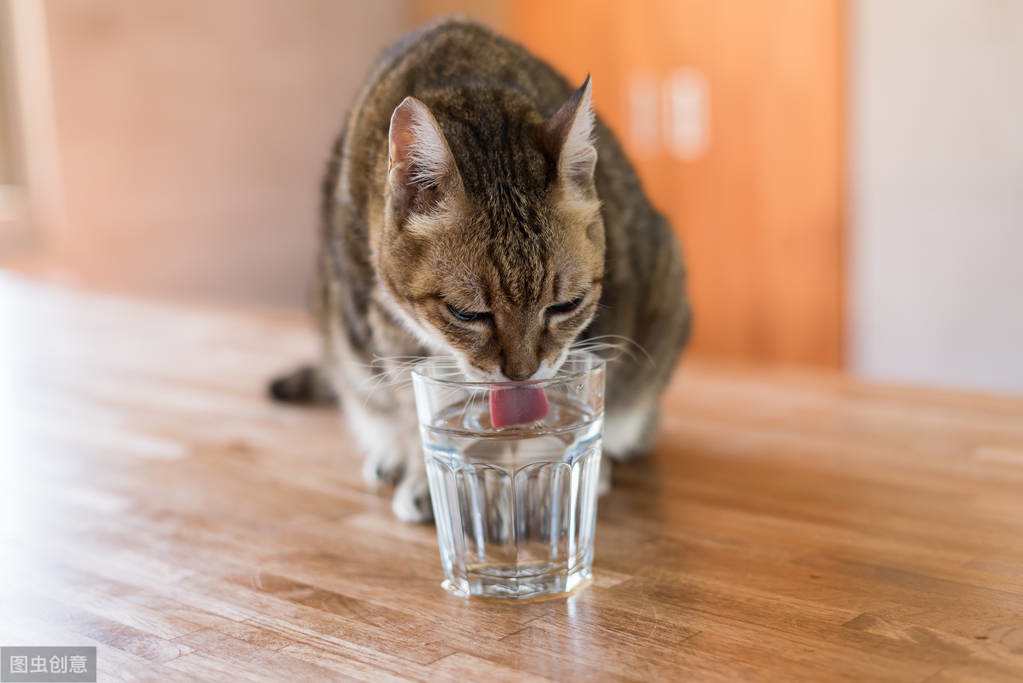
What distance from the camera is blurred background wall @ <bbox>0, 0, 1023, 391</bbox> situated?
3.29 metres

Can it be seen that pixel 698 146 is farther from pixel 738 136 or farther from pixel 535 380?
pixel 535 380

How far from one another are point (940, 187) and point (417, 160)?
274 cm

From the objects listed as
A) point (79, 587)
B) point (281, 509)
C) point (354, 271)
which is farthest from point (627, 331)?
point (79, 587)

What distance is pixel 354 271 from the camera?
1320mm

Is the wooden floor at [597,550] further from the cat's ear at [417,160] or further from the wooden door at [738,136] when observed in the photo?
the wooden door at [738,136]

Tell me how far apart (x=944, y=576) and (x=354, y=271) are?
0.73 m

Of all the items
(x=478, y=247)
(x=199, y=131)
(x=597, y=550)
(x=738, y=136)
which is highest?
(x=199, y=131)

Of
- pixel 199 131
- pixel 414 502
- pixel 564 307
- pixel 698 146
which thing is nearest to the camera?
pixel 564 307

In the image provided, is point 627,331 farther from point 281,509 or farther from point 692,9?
point 692,9

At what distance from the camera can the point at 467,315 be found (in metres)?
1.03

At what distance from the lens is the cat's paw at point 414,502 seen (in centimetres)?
119

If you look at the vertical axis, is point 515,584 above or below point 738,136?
below

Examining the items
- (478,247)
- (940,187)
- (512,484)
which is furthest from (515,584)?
(940,187)

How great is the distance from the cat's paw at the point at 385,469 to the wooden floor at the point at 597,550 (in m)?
0.03
